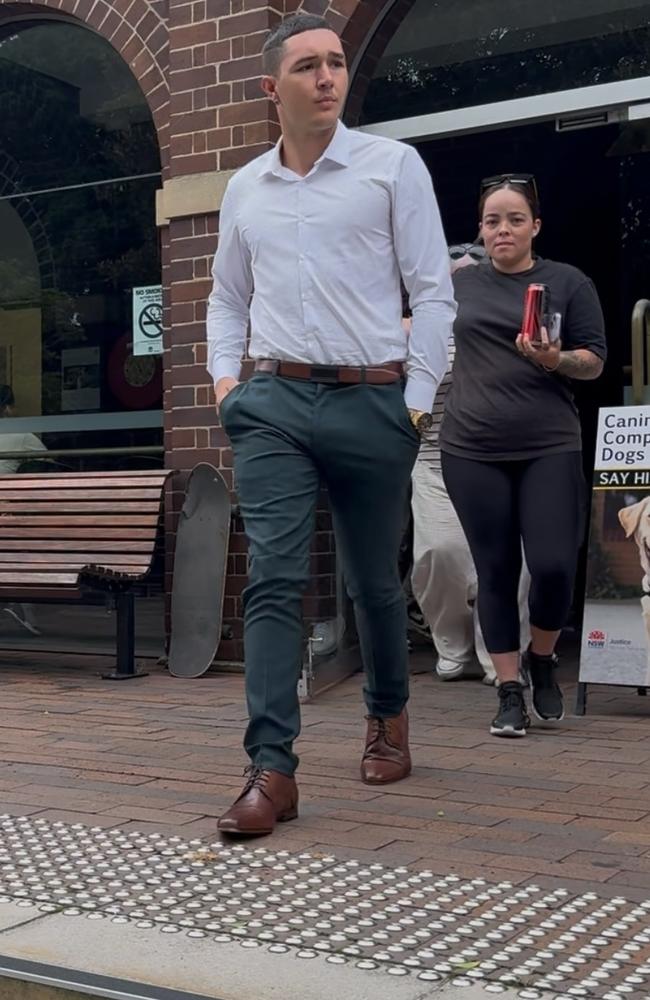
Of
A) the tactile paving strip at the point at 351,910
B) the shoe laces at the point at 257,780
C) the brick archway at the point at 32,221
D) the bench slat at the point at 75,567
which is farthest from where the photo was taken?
the brick archway at the point at 32,221

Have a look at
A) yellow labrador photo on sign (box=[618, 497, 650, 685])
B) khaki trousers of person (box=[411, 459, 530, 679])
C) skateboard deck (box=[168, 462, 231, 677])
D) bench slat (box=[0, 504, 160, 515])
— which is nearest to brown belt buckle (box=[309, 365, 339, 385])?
yellow labrador photo on sign (box=[618, 497, 650, 685])

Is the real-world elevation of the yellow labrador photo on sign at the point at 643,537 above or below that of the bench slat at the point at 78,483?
below

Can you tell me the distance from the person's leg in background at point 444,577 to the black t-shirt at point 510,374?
55.6 inches

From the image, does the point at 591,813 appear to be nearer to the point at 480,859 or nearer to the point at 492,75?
the point at 480,859

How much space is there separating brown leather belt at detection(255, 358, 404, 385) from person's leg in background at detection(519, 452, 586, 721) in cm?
123

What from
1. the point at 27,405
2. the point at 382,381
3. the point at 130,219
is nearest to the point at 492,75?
the point at 130,219

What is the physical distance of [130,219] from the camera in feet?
27.8

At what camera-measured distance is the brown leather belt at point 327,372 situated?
3.96 m

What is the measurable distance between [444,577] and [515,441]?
171cm

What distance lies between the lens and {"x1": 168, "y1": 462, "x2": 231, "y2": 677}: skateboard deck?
7.04 m

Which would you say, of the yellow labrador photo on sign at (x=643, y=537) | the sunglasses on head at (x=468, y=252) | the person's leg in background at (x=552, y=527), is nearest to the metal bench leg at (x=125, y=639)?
the sunglasses on head at (x=468, y=252)

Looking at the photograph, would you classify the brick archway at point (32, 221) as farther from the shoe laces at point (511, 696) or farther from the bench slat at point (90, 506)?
the shoe laces at point (511, 696)

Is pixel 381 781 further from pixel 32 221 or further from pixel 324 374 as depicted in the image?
pixel 32 221

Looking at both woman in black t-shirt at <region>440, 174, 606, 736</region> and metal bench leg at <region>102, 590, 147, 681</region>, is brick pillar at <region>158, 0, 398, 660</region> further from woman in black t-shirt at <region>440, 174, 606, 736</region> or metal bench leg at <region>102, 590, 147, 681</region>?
woman in black t-shirt at <region>440, 174, 606, 736</region>
